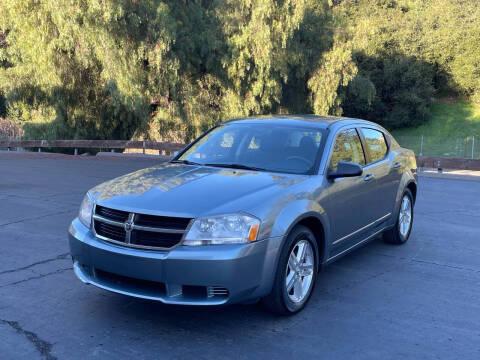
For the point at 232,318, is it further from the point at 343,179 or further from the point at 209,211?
the point at 343,179

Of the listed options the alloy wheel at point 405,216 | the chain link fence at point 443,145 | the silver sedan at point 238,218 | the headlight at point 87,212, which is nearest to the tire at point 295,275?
the silver sedan at point 238,218

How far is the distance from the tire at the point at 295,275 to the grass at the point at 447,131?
3204 cm

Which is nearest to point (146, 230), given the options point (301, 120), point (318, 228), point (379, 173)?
point (318, 228)

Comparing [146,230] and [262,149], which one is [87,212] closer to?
[146,230]

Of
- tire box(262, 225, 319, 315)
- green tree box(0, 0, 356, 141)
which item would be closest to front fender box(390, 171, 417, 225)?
tire box(262, 225, 319, 315)

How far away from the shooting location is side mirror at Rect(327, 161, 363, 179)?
484cm

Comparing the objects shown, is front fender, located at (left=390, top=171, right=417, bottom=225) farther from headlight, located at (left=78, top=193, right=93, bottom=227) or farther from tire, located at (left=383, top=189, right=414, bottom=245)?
headlight, located at (left=78, top=193, right=93, bottom=227)

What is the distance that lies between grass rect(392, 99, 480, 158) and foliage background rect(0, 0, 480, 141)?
43.1 feet

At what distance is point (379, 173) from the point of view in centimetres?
599

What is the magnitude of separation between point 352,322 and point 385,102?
4303 centimetres

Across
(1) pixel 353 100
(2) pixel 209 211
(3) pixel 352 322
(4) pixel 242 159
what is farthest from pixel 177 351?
(1) pixel 353 100

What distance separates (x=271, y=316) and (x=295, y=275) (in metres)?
0.41

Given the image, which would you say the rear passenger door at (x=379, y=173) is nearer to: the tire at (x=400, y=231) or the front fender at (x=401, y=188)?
the front fender at (x=401, y=188)

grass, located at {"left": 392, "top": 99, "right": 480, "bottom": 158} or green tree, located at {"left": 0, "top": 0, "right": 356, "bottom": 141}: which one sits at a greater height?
green tree, located at {"left": 0, "top": 0, "right": 356, "bottom": 141}
